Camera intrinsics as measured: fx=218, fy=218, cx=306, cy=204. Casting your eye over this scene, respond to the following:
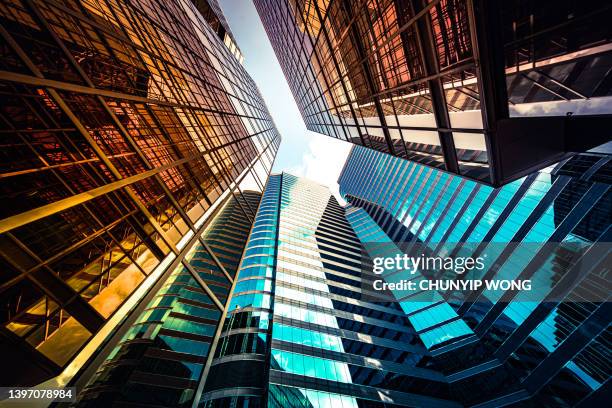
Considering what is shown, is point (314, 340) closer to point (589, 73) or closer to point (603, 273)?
point (589, 73)

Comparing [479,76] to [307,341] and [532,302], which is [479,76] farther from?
[532,302]

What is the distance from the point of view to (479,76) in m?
5.63

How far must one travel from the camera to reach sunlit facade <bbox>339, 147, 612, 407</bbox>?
2420 centimetres

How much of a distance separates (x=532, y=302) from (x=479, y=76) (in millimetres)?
38915

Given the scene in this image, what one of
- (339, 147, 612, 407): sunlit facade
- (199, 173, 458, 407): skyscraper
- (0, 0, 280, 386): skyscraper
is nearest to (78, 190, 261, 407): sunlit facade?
(199, 173, 458, 407): skyscraper

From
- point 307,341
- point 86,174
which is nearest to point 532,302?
point 307,341

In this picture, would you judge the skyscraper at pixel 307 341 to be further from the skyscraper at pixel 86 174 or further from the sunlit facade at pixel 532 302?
the skyscraper at pixel 86 174

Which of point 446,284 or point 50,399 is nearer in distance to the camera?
point 50,399

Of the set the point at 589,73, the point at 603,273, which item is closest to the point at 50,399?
the point at 589,73

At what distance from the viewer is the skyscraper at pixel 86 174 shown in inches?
155

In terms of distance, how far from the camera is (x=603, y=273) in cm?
2336

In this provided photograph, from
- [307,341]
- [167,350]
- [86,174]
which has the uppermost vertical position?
[307,341]

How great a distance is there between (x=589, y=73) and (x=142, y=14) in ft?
54.4

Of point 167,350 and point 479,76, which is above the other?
point 479,76
